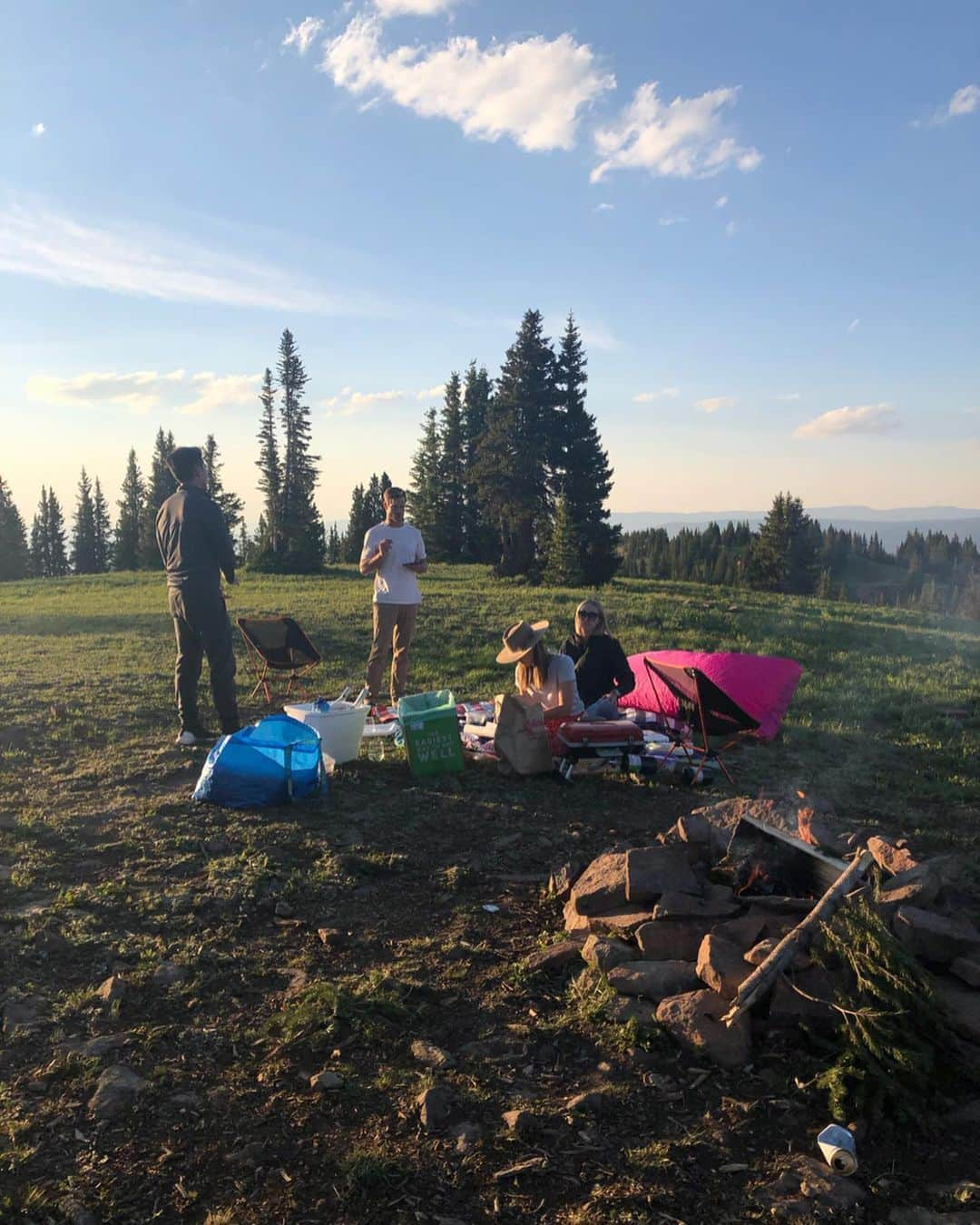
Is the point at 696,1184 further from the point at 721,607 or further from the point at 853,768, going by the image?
the point at 721,607

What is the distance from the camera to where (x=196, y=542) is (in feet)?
22.7

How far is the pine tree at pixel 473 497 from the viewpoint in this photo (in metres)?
43.4

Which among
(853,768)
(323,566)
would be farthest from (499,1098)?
(323,566)

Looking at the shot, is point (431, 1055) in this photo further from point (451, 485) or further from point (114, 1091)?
point (451, 485)

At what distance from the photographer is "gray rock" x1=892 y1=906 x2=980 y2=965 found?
3449 mm

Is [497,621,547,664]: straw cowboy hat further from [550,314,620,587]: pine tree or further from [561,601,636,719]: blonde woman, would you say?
[550,314,620,587]: pine tree

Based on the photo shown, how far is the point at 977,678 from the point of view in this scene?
11070mm

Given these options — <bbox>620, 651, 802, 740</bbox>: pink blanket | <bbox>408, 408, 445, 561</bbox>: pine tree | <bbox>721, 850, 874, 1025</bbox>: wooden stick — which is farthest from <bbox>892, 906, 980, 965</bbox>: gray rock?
<bbox>408, 408, 445, 561</bbox>: pine tree

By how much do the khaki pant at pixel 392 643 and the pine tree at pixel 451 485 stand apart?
34.8 m

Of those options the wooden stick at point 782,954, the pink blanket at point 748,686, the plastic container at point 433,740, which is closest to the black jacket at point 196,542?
the plastic container at point 433,740

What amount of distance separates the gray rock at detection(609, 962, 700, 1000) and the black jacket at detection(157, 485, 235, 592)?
454 cm

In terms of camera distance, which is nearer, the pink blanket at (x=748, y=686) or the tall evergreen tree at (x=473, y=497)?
the pink blanket at (x=748, y=686)

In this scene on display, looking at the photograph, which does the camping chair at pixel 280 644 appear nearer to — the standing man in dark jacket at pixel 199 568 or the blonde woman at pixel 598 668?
the standing man in dark jacket at pixel 199 568

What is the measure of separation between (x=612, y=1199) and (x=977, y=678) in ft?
34.3
